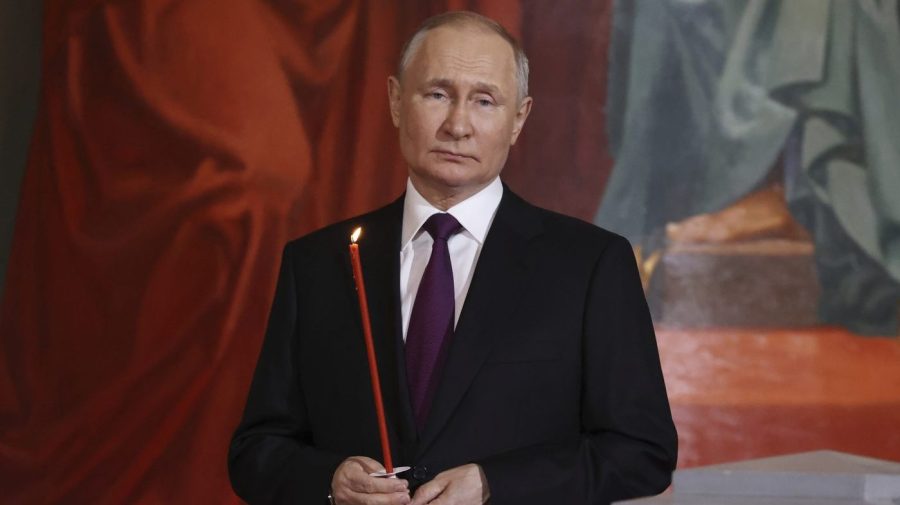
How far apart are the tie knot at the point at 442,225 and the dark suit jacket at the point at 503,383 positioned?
7cm

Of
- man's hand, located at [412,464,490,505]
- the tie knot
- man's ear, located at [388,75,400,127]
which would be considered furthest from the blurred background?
man's hand, located at [412,464,490,505]

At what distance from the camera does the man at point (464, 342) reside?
213cm

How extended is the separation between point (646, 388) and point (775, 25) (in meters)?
2.48

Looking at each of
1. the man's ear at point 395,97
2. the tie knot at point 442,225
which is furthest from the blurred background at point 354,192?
the tie knot at point 442,225

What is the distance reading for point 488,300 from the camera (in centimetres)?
222

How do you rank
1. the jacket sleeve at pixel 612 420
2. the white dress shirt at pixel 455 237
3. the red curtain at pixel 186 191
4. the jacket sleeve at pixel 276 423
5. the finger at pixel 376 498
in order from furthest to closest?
the red curtain at pixel 186 191 < the white dress shirt at pixel 455 237 < the jacket sleeve at pixel 276 423 < the jacket sleeve at pixel 612 420 < the finger at pixel 376 498

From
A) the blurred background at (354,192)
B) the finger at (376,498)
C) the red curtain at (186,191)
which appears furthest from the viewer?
the red curtain at (186,191)

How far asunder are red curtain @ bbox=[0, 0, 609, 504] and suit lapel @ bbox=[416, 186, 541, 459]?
2071 millimetres

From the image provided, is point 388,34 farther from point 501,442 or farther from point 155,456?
point 501,442

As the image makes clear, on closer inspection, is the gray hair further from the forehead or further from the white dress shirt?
the white dress shirt

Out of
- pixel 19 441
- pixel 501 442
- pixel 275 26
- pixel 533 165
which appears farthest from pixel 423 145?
pixel 19 441

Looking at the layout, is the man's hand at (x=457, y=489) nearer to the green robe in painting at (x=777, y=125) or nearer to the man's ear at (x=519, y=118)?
the man's ear at (x=519, y=118)

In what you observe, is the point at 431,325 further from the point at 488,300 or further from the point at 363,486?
the point at 363,486

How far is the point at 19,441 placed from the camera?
448cm
